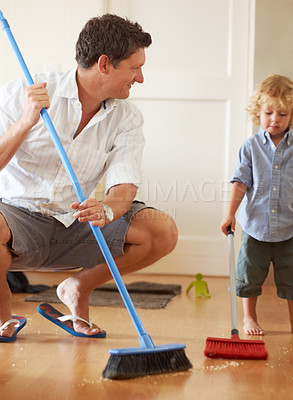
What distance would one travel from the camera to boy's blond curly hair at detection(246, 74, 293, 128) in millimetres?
1950

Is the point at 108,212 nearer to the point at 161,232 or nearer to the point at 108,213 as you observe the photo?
the point at 108,213

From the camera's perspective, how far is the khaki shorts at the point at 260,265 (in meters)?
1.91

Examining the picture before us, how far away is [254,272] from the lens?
1.93 metres

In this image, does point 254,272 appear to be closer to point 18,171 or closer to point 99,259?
point 99,259

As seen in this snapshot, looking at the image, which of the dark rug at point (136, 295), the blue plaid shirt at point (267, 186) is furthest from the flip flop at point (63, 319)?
the blue plaid shirt at point (267, 186)

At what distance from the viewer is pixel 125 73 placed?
1.64 m

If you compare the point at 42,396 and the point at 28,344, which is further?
the point at 28,344

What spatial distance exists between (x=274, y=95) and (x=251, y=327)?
0.76 m

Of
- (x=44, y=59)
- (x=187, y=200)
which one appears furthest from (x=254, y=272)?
(x=44, y=59)

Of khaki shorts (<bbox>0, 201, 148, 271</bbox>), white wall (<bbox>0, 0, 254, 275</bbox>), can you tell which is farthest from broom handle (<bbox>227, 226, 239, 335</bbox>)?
white wall (<bbox>0, 0, 254, 275</bbox>)

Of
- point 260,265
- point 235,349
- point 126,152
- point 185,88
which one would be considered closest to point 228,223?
point 260,265

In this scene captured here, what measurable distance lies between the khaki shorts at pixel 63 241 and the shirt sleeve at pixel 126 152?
0.36 feet

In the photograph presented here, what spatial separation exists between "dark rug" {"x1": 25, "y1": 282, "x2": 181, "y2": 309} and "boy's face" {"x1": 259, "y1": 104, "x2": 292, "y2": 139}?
0.75 m

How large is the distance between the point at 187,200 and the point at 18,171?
153 centimetres
